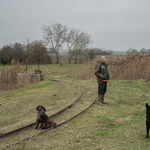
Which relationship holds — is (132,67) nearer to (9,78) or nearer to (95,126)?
(95,126)

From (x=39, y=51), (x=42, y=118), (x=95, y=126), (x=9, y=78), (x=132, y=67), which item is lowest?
(x=95, y=126)

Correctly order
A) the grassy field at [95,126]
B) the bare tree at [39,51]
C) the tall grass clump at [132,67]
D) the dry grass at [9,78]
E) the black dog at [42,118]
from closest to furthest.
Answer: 1. the grassy field at [95,126]
2. the black dog at [42,118]
3. the dry grass at [9,78]
4. the tall grass clump at [132,67]
5. the bare tree at [39,51]

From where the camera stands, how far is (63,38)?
3875 cm

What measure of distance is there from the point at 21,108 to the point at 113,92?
17.6 ft

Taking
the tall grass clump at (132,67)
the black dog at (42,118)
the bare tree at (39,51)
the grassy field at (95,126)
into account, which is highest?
the bare tree at (39,51)

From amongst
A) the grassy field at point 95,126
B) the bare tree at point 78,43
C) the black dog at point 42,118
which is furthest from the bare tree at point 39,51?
the black dog at point 42,118

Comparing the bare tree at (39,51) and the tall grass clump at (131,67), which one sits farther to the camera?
the bare tree at (39,51)

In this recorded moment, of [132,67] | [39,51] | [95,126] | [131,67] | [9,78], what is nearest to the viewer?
[95,126]

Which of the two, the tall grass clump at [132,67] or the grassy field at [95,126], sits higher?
the tall grass clump at [132,67]

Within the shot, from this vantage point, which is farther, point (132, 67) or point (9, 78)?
point (132, 67)

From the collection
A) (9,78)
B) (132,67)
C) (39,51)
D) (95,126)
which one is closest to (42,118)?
(95,126)

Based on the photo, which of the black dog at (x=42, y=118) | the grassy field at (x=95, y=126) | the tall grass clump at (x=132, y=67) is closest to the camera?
the grassy field at (x=95, y=126)

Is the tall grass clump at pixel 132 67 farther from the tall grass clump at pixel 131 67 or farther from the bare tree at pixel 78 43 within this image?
the bare tree at pixel 78 43

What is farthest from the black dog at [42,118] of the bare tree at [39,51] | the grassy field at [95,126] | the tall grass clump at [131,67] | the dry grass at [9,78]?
the bare tree at [39,51]
